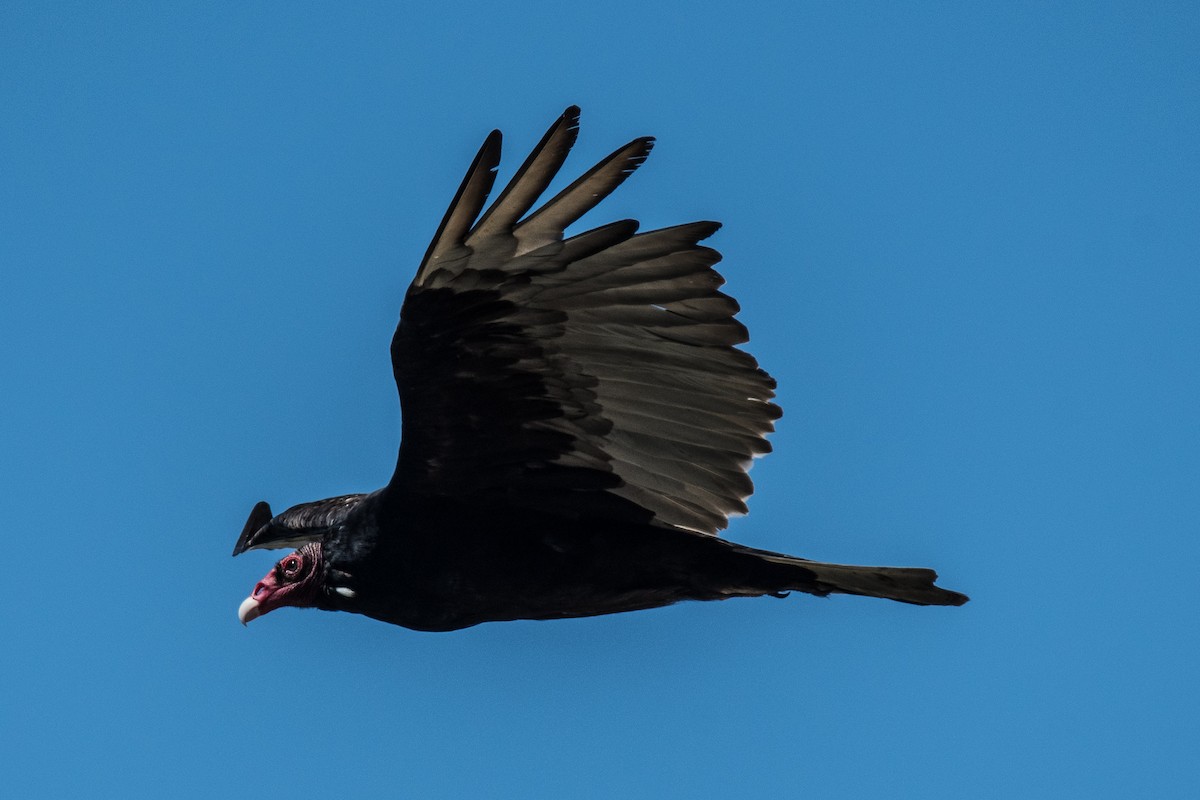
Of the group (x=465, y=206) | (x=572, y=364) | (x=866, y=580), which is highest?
(x=465, y=206)

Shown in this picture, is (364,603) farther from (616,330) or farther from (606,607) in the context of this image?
(616,330)

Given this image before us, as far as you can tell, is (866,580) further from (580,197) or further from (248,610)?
(248,610)

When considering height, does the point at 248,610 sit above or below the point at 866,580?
below

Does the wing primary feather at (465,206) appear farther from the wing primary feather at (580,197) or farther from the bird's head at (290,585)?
the bird's head at (290,585)

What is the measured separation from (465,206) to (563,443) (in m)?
1.10

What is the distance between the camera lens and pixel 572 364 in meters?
5.91

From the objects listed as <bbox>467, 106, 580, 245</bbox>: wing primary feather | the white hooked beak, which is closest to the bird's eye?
the white hooked beak

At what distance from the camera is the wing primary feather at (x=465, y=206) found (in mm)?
5242

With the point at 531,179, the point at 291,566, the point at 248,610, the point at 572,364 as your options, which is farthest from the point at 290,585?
the point at 531,179

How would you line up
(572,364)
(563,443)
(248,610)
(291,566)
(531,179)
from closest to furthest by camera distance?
1. (531,179)
2. (572,364)
3. (563,443)
4. (291,566)
5. (248,610)

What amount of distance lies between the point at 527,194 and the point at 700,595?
1823mm

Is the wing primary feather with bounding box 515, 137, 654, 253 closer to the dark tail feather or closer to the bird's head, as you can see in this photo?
the dark tail feather

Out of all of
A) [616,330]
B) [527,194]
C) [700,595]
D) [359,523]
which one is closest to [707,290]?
[616,330]

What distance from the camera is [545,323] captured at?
576cm
